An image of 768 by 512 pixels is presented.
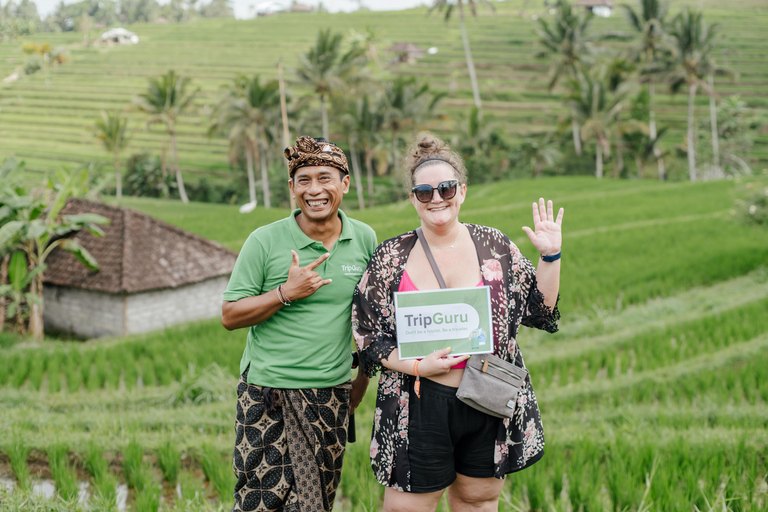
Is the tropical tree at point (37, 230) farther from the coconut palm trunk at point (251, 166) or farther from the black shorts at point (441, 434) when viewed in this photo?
the coconut palm trunk at point (251, 166)

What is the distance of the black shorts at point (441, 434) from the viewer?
211 centimetres

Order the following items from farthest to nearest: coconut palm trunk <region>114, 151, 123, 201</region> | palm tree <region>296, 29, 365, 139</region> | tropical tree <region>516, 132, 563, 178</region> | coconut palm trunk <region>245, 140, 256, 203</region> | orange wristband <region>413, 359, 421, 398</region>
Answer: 1. tropical tree <region>516, 132, 563, 178</region>
2. coconut palm trunk <region>114, 151, 123, 201</region>
3. coconut palm trunk <region>245, 140, 256, 203</region>
4. palm tree <region>296, 29, 365, 139</region>
5. orange wristband <region>413, 359, 421, 398</region>

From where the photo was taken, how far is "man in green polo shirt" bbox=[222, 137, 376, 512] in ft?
7.33

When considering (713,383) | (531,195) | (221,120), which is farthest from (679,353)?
(221,120)

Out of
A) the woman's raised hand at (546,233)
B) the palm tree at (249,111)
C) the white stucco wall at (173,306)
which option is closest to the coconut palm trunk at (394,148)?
→ the palm tree at (249,111)

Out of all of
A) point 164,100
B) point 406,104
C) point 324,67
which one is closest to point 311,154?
point 324,67

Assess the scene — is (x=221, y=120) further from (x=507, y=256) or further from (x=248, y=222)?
(x=507, y=256)

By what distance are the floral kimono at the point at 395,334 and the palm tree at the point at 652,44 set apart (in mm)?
29456

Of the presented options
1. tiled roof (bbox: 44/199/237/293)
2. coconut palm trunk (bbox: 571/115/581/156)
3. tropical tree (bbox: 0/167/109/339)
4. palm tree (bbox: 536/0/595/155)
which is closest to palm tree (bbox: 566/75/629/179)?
coconut palm trunk (bbox: 571/115/581/156)

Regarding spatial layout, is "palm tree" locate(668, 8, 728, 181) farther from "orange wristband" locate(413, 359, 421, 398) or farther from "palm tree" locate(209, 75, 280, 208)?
"orange wristband" locate(413, 359, 421, 398)

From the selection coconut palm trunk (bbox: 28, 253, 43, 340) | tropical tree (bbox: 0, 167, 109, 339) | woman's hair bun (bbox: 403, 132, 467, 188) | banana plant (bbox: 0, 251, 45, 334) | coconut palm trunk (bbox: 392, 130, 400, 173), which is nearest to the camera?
woman's hair bun (bbox: 403, 132, 467, 188)

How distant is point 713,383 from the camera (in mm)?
6039

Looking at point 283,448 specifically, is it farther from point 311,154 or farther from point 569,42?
point 569,42

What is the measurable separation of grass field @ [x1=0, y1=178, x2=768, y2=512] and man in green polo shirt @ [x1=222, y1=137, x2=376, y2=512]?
935mm
